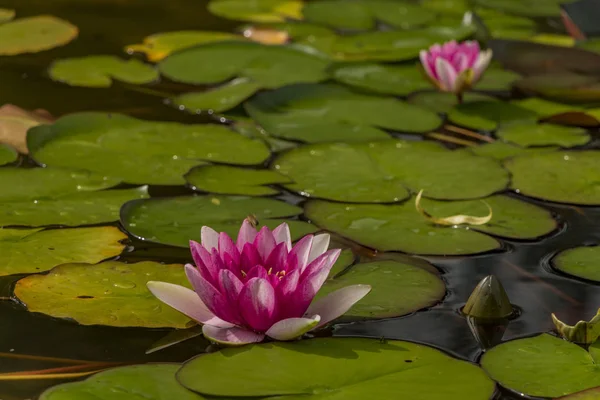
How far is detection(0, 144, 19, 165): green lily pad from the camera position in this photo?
2713 mm

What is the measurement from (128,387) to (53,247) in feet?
2.16

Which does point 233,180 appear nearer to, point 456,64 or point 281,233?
point 281,233

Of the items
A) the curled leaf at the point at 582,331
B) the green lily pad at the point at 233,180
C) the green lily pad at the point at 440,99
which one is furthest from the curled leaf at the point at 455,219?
the green lily pad at the point at 440,99

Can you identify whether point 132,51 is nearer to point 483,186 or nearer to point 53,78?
point 53,78

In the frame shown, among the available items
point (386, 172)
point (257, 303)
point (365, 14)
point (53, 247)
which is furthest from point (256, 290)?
point (365, 14)

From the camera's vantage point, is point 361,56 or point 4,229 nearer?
point 4,229

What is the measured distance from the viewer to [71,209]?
2.42m

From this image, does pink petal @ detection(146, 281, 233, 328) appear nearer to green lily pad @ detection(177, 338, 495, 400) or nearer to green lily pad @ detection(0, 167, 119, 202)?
green lily pad @ detection(177, 338, 495, 400)

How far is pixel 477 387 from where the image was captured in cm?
169

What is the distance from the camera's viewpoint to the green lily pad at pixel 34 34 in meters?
3.77

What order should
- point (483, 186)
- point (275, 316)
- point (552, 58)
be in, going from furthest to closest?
point (552, 58), point (483, 186), point (275, 316)

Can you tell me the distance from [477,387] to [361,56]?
2.33 metres

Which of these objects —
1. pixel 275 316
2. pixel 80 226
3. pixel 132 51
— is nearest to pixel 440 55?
pixel 132 51

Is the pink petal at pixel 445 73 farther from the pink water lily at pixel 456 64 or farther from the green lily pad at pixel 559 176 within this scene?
the green lily pad at pixel 559 176
